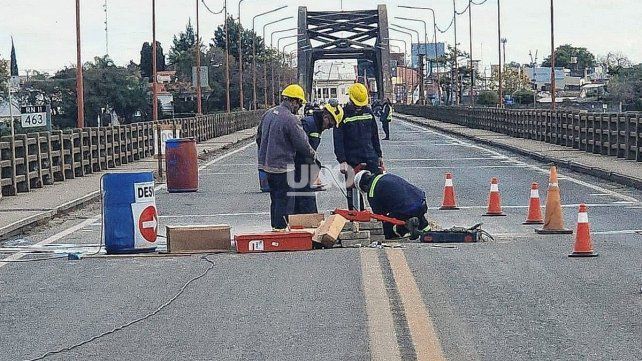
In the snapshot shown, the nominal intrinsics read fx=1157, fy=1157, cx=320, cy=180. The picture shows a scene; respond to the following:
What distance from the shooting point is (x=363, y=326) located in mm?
8688

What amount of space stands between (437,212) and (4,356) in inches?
445

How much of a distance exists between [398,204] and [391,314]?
5066 mm

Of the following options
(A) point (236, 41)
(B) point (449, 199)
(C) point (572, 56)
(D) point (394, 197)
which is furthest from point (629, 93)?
(C) point (572, 56)

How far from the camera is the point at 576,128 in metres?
37.2

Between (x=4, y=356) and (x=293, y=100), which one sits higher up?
(x=293, y=100)

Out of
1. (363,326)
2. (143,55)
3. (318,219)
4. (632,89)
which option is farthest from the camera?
(143,55)

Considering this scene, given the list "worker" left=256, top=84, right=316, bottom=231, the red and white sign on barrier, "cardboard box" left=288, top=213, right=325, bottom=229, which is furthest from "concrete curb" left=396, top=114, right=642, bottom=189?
the red and white sign on barrier

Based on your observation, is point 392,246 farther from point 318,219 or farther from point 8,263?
point 8,263

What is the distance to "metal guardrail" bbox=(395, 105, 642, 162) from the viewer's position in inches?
1176

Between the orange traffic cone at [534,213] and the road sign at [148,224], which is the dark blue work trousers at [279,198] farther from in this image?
the orange traffic cone at [534,213]

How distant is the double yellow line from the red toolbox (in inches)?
43.8

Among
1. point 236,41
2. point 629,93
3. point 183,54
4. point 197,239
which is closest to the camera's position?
point 197,239

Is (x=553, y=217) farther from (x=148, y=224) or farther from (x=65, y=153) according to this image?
(x=65, y=153)

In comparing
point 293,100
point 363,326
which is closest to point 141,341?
point 363,326
